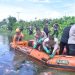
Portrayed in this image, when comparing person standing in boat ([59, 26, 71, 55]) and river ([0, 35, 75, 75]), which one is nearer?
river ([0, 35, 75, 75])

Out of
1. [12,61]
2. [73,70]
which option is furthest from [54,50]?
[12,61]

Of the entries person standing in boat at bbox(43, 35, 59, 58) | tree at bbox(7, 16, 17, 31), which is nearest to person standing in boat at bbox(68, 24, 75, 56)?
person standing in boat at bbox(43, 35, 59, 58)

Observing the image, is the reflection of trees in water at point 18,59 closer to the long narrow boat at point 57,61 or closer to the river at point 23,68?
the river at point 23,68

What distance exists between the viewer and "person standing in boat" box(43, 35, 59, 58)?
15.0 m

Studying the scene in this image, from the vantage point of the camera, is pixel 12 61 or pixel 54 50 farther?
pixel 12 61

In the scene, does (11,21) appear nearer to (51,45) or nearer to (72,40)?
(51,45)

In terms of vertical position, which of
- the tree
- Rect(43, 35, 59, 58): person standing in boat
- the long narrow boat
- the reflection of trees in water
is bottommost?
the tree

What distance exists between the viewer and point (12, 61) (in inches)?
678

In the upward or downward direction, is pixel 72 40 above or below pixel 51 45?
above

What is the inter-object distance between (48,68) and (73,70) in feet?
4.08

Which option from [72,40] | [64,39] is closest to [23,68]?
[64,39]

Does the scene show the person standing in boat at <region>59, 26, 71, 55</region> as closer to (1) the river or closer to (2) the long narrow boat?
(2) the long narrow boat

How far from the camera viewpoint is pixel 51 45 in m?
15.2

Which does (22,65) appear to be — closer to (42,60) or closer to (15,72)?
(42,60)
